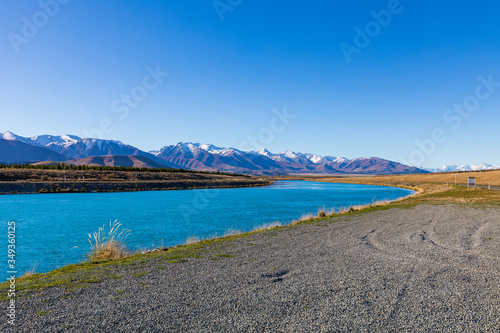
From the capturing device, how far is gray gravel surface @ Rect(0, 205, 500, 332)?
555 centimetres

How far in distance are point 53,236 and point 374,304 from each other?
19562mm

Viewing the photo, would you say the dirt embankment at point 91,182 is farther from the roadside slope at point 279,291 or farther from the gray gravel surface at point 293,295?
the gray gravel surface at point 293,295

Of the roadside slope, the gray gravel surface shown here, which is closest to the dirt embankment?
the roadside slope

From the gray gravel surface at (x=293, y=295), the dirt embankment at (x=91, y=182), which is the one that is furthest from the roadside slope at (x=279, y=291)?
the dirt embankment at (x=91, y=182)

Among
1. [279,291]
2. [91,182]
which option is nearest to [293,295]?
[279,291]

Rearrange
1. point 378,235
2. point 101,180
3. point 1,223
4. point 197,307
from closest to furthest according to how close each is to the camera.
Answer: point 197,307
point 378,235
point 1,223
point 101,180

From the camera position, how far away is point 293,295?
6.98 meters

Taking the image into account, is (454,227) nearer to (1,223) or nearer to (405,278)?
(405,278)

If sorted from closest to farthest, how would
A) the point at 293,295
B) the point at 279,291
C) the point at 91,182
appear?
the point at 293,295, the point at 279,291, the point at 91,182

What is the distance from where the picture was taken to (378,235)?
1516 centimetres

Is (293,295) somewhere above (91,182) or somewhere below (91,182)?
above

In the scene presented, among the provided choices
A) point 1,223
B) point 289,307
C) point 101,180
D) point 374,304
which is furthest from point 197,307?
point 101,180

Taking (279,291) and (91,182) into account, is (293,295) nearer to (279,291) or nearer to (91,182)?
(279,291)

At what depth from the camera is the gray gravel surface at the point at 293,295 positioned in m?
5.55
